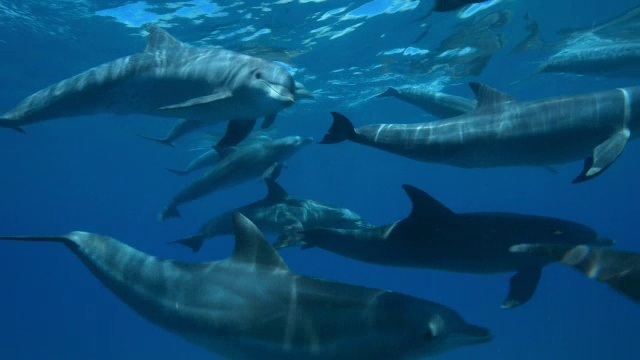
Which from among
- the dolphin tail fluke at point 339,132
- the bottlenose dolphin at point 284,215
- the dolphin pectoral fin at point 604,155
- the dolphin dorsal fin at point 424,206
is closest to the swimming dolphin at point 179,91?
the dolphin tail fluke at point 339,132

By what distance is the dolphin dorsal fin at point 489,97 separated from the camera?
7.38 m

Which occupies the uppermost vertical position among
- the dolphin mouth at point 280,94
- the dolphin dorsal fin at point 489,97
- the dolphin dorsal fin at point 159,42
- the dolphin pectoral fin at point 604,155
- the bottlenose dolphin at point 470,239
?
the dolphin dorsal fin at point 159,42

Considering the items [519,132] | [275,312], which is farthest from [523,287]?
[275,312]

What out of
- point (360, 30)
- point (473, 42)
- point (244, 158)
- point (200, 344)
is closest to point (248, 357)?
point (200, 344)

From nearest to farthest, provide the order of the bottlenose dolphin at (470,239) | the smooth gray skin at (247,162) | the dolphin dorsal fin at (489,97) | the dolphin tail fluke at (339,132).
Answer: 1. the bottlenose dolphin at (470,239)
2. the dolphin tail fluke at (339,132)
3. the dolphin dorsal fin at (489,97)
4. the smooth gray skin at (247,162)

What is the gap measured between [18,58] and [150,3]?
10.4 meters

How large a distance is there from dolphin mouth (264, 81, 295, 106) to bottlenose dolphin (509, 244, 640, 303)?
3.88 metres

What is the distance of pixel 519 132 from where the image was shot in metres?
6.95

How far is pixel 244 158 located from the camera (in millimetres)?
11852

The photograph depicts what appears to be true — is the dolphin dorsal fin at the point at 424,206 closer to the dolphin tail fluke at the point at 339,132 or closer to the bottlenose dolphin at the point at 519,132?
the bottlenose dolphin at the point at 519,132

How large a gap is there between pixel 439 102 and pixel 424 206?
574cm

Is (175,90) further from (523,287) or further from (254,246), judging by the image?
(523,287)

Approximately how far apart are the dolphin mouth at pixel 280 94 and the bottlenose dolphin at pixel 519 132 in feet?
2.48

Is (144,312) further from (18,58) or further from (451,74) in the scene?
(451,74)
